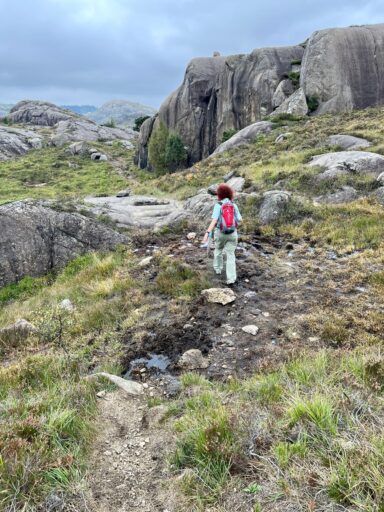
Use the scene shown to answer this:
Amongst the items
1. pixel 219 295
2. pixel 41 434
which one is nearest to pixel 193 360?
pixel 219 295

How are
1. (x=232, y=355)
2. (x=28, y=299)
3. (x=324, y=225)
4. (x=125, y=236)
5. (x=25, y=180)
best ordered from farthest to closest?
(x=25, y=180)
(x=125, y=236)
(x=324, y=225)
(x=28, y=299)
(x=232, y=355)

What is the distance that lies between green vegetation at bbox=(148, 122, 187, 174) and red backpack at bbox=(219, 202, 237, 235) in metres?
38.4

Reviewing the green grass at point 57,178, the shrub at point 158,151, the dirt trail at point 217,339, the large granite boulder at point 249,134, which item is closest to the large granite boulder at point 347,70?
the large granite boulder at point 249,134

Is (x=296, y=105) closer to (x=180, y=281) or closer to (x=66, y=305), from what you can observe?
(x=180, y=281)

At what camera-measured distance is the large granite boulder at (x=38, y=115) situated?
109 meters

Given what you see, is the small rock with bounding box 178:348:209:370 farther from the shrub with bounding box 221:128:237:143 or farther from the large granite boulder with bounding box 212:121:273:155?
the shrub with bounding box 221:128:237:143

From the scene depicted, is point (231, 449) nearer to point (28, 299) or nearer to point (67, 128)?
point (28, 299)

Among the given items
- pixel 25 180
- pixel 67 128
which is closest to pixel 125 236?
pixel 25 180

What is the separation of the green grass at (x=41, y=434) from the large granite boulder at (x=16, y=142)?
234 feet

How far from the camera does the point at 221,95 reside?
50.6 meters

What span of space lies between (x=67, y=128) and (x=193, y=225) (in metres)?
87.0

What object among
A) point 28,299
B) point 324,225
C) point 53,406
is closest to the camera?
point 53,406

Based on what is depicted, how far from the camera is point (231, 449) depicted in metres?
3.55

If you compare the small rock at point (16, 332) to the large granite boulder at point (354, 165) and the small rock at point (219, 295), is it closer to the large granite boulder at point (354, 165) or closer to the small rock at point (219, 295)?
Answer: the small rock at point (219, 295)
